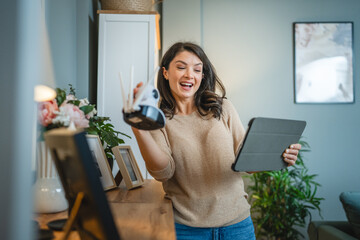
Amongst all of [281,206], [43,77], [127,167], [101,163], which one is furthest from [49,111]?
[281,206]

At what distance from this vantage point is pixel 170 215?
3.18 feet

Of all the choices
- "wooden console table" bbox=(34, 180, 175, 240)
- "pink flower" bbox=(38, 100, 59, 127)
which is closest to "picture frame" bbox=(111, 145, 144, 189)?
"wooden console table" bbox=(34, 180, 175, 240)

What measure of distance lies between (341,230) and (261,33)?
1.97 metres

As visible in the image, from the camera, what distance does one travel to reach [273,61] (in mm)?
3158

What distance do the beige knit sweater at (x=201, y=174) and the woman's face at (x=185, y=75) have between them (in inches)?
5.2

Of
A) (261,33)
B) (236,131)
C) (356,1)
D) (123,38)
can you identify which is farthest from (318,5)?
(236,131)

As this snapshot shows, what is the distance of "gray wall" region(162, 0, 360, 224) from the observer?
3080 millimetres

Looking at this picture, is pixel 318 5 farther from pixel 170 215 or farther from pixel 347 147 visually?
pixel 170 215

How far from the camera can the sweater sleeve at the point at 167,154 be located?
45.4 inches

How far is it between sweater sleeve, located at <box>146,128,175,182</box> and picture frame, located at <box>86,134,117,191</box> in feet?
0.80

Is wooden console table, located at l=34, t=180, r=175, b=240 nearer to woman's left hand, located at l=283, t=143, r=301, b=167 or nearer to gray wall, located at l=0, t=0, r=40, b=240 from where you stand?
gray wall, located at l=0, t=0, r=40, b=240

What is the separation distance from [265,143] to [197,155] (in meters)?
0.28

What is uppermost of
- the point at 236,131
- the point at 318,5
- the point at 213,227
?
the point at 318,5

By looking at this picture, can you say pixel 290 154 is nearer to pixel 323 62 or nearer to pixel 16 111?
pixel 16 111
